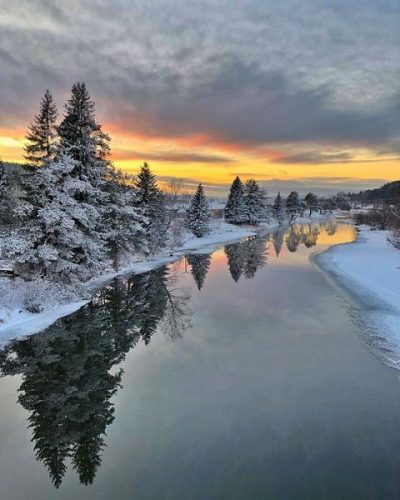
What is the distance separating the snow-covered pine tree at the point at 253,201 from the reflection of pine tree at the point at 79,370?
2443 inches

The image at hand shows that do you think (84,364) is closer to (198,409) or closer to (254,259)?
(198,409)

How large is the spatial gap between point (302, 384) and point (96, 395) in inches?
277

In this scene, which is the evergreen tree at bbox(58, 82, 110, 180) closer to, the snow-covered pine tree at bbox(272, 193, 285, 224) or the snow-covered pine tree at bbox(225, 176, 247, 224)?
the snow-covered pine tree at bbox(225, 176, 247, 224)

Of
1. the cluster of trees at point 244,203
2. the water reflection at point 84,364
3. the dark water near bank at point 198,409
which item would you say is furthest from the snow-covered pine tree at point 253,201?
the dark water near bank at point 198,409

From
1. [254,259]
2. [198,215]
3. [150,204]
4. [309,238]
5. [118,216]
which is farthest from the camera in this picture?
[309,238]

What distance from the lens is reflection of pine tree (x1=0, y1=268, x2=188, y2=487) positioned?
31.0 feet

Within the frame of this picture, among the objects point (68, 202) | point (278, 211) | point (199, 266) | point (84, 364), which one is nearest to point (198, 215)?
point (199, 266)

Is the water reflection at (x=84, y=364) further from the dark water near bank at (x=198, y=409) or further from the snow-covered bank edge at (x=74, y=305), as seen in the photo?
the snow-covered bank edge at (x=74, y=305)

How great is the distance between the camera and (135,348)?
15.9 m

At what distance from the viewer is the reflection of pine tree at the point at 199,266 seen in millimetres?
30019

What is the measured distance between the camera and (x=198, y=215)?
2424 inches

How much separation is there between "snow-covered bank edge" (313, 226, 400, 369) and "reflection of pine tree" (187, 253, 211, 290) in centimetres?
1097

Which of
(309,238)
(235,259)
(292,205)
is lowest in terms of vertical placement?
(309,238)

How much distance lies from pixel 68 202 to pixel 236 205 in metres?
63.4
